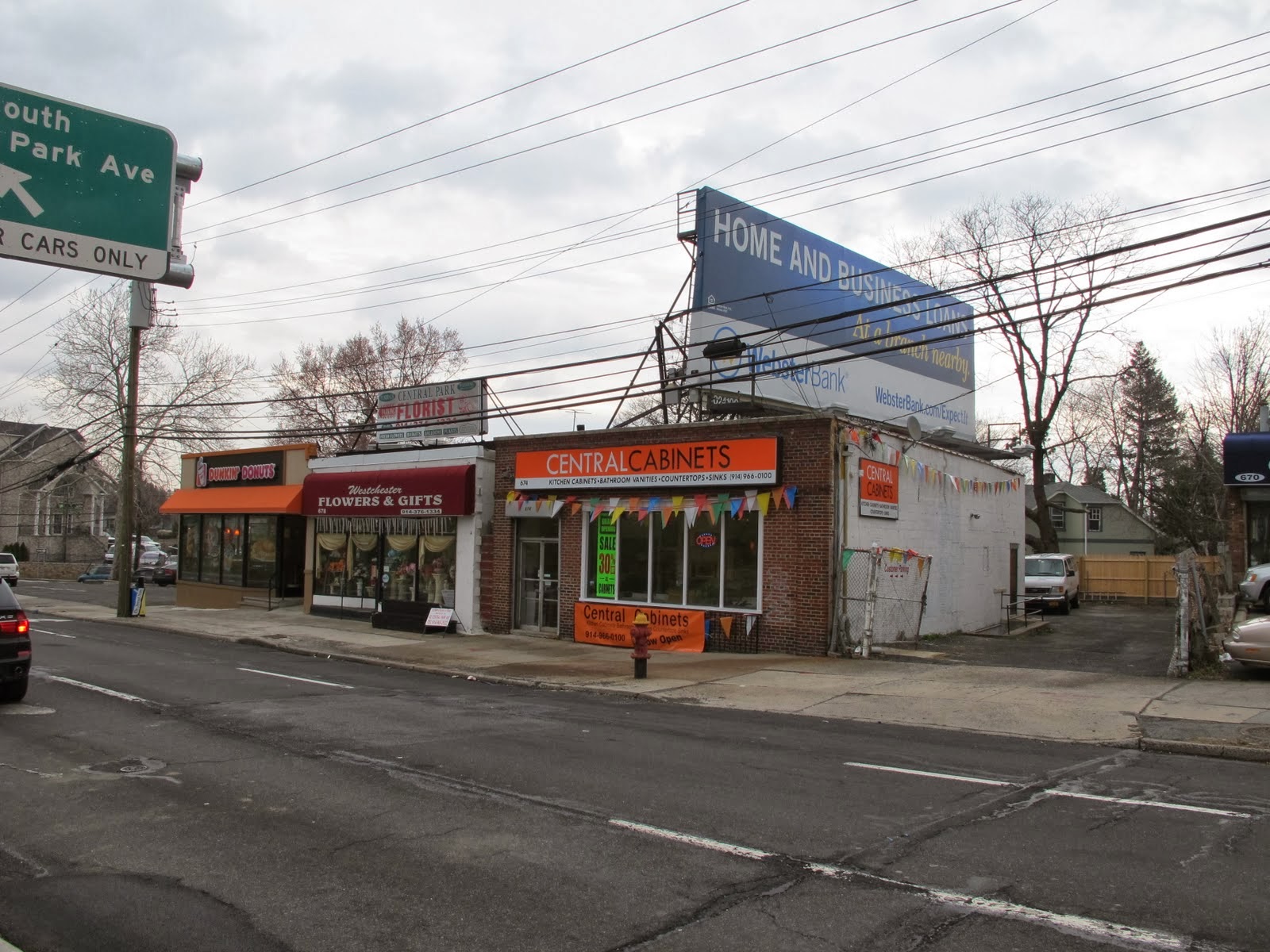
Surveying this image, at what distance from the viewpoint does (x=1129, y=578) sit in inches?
1599

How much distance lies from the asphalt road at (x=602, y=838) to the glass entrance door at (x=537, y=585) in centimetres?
1133

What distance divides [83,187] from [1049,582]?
30569 millimetres

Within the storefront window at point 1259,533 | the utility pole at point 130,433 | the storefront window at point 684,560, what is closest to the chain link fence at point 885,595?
the storefront window at point 684,560

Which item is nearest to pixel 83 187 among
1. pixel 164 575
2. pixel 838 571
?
pixel 838 571

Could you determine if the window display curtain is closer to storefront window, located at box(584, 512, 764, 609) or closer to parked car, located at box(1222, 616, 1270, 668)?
storefront window, located at box(584, 512, 764, 609)

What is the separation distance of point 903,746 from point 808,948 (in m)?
5.73

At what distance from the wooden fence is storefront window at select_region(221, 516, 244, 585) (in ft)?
110

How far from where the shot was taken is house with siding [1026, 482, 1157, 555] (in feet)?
188

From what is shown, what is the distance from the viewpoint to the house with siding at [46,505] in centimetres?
6875

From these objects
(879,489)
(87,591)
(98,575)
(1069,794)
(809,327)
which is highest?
(809,327)

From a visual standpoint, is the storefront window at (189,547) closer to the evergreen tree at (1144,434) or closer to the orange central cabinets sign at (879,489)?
the orange central cabinets sign at (879,489)

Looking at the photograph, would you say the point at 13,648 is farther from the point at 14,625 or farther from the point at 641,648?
the point at 641,648

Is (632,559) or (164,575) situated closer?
(632,559)

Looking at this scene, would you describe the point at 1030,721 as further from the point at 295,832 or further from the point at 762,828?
the point at 295,832
